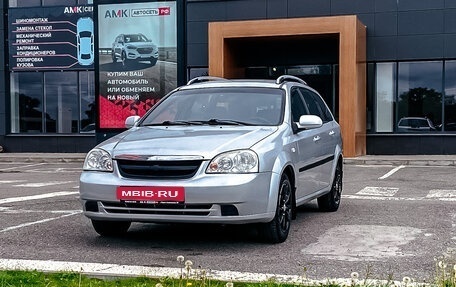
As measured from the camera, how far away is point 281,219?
6.75m

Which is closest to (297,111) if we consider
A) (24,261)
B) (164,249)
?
(164,249)

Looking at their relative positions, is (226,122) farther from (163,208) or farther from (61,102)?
(61,102)

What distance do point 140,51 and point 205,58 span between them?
7.01 m

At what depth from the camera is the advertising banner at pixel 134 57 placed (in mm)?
17703

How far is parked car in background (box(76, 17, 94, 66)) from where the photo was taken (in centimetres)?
2556

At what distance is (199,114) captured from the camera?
7.54 m

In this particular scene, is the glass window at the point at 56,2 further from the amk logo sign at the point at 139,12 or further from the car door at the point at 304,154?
the car door at the point at 304,154

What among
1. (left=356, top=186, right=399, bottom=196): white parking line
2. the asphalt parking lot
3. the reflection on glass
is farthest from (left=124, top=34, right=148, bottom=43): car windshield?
the reflection on glass

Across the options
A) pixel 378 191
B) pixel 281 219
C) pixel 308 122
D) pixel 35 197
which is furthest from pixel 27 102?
pixel 281 219

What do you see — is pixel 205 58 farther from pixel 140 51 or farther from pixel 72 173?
pixel 72 173

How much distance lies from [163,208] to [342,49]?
15553 millimetres

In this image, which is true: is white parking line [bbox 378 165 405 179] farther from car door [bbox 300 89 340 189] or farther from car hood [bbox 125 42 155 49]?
car hood [bbox 125 42 155 49]

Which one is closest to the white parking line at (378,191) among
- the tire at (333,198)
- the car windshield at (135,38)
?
the tire at (333,198)

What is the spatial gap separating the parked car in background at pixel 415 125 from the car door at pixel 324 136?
46.9 feet
